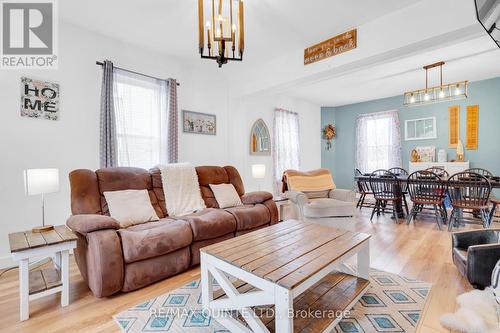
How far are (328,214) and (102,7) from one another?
3.49 metres

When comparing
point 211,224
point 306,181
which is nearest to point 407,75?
point 306,181

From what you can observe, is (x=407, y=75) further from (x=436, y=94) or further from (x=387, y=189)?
(x=387, y=189)

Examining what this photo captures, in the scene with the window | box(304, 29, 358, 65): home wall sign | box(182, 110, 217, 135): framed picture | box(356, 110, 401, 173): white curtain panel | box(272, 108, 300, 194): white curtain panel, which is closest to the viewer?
box(304, 29, 358, 65): home wall sign

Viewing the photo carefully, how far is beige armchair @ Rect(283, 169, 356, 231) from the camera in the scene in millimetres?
3207

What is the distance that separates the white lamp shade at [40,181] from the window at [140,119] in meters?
1.10

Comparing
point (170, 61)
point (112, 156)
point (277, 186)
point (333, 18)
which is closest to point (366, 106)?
point (277, 186)

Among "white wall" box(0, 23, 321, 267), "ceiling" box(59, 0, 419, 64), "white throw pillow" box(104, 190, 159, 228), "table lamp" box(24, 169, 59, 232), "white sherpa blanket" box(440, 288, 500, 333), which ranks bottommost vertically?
"white sherpa blanket" box(440, 288, 500, 333)

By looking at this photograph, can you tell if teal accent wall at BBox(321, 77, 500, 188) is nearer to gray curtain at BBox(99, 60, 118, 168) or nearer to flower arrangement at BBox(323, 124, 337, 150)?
flower arrangement at BBox(323, 124, 337, 150)

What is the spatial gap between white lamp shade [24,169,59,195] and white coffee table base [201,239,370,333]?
1.46m

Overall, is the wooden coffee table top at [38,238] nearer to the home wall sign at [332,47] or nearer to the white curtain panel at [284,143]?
the home wall sign at [332,47]

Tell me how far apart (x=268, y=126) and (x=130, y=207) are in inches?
135

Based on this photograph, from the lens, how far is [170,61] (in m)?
3.63

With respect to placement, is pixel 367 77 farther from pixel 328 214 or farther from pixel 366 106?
pixel 328 214

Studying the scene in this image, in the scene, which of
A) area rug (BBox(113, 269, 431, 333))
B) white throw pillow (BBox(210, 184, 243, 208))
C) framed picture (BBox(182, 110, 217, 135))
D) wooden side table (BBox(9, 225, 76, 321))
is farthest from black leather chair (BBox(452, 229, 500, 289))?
framed picture (BBox(182, 110, 217, 135))
